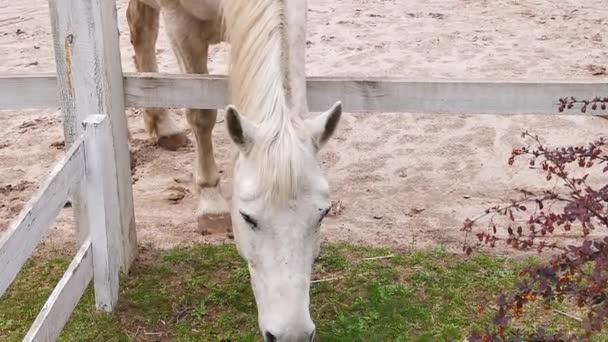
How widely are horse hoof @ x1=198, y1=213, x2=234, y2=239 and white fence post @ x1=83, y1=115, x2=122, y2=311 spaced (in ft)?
2.48

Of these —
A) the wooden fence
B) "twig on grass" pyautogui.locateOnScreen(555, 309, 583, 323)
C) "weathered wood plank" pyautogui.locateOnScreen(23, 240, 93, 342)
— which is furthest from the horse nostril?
"twig on grass" pyautogui.locateOnScreen(555, 309, 583, 323)

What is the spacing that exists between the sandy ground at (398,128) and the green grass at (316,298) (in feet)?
Result: 0.91

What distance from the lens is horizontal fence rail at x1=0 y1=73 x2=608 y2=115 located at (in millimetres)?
3527

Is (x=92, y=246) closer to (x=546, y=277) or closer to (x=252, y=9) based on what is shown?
(x=252, y=9)

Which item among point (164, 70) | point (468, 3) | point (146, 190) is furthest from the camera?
point (468, 3)

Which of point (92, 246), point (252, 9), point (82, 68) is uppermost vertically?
point (252, 9)

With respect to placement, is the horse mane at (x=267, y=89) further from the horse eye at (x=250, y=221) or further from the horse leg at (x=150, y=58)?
the horse leg at (x=150, y=58)

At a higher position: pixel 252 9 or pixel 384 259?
pixel 252 9

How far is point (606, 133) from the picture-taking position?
543 cm

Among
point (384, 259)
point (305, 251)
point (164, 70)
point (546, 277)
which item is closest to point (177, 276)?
point (384, 259)

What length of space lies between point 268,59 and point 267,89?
14 centimetres

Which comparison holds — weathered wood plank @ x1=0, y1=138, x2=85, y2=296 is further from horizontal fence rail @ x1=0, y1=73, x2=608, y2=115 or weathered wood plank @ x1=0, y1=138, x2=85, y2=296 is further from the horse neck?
the horse neck

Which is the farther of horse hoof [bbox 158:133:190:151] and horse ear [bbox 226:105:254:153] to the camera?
horse hoof [bbox 158:133:190:151]

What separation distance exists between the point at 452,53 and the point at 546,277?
5.24 metres
